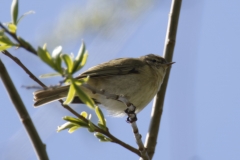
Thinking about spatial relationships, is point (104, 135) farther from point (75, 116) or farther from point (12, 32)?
point (12, 32)

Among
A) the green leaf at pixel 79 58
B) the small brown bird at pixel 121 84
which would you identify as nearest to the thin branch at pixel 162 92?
the small brown bird at pixel 121 84

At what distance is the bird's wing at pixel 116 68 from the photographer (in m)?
4.44

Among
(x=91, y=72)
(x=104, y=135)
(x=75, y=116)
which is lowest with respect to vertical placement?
(x=104, y=135)

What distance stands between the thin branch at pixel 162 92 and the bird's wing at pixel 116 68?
68 cm

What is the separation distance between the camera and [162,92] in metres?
4.18

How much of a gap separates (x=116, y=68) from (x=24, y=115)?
257 cm

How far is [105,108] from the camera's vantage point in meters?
4.73

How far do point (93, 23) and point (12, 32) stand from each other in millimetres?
1207

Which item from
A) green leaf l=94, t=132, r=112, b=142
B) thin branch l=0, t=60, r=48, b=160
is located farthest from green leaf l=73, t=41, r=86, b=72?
green leaf l=94, t=132, r=112, b=142

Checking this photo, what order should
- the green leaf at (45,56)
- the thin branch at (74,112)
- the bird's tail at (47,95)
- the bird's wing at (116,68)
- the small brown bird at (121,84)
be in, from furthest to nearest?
the small brown bird at (121,84), the bird's wing at (116,68), the bird's tail at (47,95), the thin branch at (74,112), the green leaf at (45,56)

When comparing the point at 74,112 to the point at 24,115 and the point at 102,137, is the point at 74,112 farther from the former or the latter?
the point at 24,115

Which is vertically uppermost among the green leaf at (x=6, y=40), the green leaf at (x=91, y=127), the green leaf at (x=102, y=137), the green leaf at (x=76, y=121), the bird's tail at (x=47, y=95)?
the green leaf at (x=6, y=40)

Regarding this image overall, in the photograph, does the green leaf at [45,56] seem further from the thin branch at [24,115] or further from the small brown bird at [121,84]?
the small brown bird at [121,84]

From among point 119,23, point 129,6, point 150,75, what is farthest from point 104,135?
point 150,75
